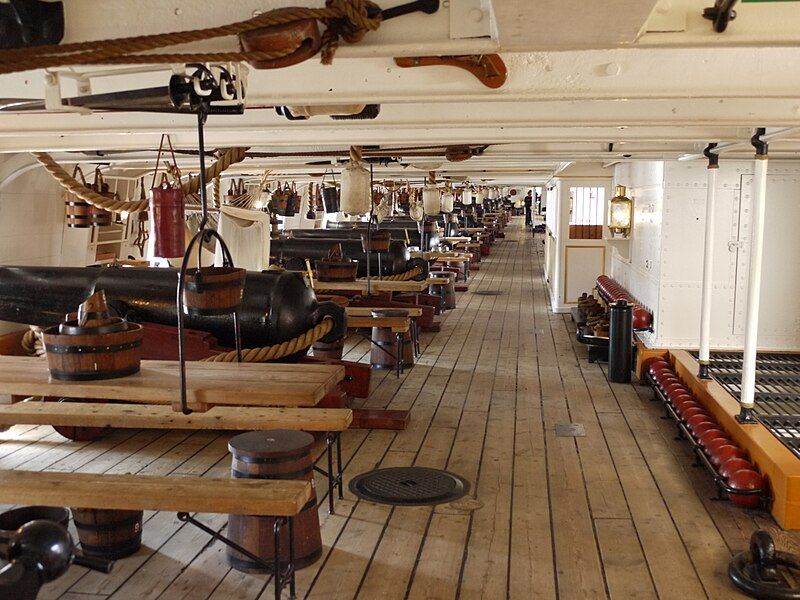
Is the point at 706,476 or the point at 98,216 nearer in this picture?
the point at 706,476

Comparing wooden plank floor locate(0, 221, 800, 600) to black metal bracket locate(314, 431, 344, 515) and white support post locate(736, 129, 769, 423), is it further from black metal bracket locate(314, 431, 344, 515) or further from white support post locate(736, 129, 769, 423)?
white support post locate(736, 129, 769, 423)

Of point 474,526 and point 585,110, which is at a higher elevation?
point 585,110

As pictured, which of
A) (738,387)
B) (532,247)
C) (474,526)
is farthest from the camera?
(532,247)

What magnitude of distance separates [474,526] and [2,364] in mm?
2662

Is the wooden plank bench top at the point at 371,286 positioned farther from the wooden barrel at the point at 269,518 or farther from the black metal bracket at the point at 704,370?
the wooden barrel at the point at 269,518

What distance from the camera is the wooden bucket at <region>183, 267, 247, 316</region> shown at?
3.39m

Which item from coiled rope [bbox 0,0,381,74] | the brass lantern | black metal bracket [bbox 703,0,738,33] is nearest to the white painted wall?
the brass lantern

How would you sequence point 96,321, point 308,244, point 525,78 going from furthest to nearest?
point 308,244, point 96,321, point 525,78

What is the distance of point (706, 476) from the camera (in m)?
5.42

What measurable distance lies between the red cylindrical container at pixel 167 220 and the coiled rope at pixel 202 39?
2.08m

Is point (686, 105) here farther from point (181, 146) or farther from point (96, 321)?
point (181, 146)

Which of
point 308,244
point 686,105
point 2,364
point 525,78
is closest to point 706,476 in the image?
point 686,105

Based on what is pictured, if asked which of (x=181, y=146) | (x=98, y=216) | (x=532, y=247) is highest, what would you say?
(x=181, y=146)

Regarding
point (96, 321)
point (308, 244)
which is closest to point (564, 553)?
point (96, 321)
